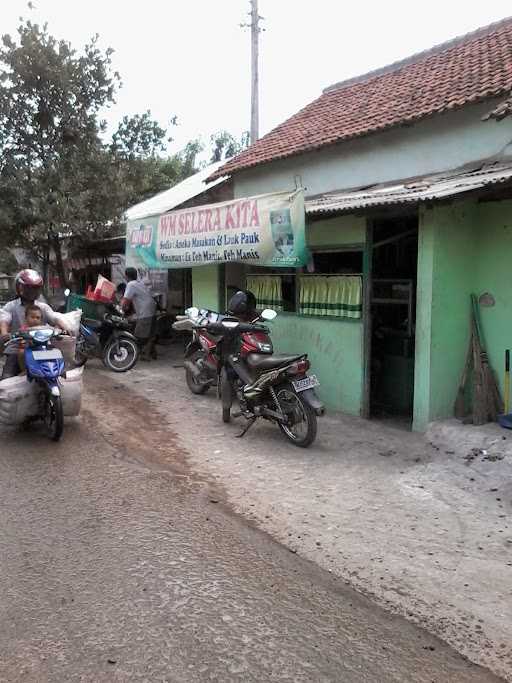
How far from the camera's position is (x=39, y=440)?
234 inches

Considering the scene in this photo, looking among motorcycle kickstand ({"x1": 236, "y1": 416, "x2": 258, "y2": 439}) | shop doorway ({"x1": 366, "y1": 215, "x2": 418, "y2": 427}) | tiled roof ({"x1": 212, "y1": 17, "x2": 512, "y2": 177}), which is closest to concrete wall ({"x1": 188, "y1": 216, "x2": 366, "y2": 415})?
shop doorway ({"x1": 366, "y1": 215, "x2": 418, "y2": 427})

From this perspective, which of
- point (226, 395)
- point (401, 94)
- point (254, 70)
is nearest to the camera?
point (226, 395)

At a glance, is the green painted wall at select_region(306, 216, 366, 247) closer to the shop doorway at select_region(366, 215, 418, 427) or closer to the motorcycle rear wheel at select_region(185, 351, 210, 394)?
the shop doorway at select_region(366, 215, 418, 427)

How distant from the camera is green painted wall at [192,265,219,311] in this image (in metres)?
10.4

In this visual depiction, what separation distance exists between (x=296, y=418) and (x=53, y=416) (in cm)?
246

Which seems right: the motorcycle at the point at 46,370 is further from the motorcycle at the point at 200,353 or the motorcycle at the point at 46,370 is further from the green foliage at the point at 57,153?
the green foliage at the point at 57,153

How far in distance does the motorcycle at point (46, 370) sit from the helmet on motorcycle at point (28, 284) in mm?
632

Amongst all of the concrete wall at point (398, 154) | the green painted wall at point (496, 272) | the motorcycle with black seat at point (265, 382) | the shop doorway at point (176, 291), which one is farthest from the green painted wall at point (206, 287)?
the green painted wall at point (496, 272)

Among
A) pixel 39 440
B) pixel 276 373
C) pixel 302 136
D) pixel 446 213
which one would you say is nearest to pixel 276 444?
pixel 276 373

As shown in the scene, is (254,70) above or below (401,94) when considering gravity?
above

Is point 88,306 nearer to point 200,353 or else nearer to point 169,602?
point 200,353

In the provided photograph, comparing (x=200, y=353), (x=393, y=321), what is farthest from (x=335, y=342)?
(x=200, y=353)

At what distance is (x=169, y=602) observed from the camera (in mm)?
3008

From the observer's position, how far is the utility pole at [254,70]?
1681 centimetres
